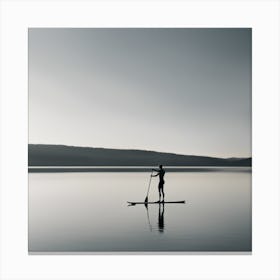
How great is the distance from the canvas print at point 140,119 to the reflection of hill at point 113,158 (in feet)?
0.09

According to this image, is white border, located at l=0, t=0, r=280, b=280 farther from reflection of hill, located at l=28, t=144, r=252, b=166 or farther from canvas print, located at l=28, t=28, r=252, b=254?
reflection of hill, located at l=28, t=144, r=252, b=166

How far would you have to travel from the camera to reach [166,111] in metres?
10.4

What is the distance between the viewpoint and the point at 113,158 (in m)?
10.6

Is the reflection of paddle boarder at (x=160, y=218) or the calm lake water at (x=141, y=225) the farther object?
the reflection of paddle boarder at (x=160, y=218)

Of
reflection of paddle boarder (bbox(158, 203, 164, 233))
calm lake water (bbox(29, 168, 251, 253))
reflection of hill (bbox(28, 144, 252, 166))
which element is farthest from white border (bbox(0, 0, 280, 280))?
reflection of paddle boarder (bbox(158, 203, 164, 233))

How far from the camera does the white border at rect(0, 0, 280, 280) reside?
8.09 meters

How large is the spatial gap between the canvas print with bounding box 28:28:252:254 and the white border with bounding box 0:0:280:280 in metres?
0.19
